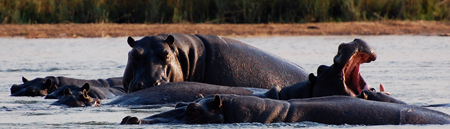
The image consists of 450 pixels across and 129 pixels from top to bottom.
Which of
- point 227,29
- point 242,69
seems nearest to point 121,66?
point 242,69

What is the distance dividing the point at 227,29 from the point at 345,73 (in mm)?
11988

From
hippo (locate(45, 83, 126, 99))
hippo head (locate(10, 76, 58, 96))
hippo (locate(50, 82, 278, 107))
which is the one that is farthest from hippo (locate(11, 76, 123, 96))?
hippo (locate(50, 82, 278, 107))

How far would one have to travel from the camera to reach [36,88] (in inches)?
314

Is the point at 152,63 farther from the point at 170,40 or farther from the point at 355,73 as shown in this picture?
the point at 355,73

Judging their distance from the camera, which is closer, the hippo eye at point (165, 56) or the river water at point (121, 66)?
the river water at point (121, 66)

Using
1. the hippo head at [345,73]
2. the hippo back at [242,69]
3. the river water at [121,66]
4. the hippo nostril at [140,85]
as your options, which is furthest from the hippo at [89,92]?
the hippo head at [345,73]

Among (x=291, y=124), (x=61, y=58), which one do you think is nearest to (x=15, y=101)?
(x=291, y=124)

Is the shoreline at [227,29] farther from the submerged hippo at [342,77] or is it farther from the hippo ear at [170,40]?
the submerged hippo at [342,77]

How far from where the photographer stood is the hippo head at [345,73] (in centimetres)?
538

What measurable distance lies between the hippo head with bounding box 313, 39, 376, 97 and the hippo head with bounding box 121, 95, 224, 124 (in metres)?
1.11

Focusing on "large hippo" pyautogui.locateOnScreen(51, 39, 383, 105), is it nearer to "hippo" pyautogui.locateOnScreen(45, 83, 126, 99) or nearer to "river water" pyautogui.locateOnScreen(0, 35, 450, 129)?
"river water" pyautogui.locateOnScreen(0, 35, 450, 129)

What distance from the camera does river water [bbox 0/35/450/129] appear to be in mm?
5637

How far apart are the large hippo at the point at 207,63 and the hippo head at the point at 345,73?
5.16ft

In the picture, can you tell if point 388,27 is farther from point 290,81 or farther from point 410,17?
point 290,81
